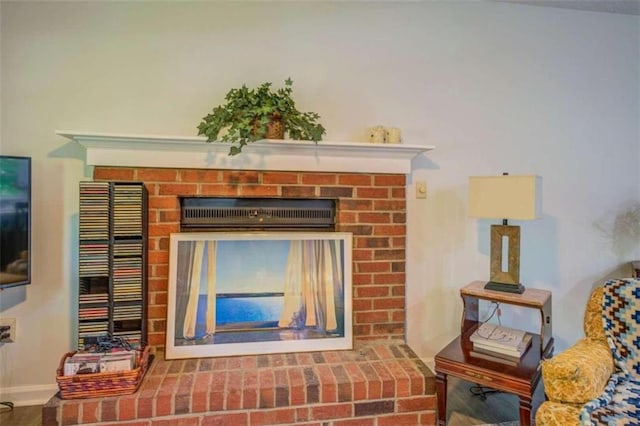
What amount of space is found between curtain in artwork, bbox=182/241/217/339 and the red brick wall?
162 millimetres

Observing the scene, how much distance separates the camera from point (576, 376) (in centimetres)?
139

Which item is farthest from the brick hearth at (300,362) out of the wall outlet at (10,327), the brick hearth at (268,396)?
the wall outlet at (10,327)

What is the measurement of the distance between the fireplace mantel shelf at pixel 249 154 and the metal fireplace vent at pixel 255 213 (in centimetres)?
22

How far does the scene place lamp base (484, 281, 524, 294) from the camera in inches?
76.1

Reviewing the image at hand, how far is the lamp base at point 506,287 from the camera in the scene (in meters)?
1.93

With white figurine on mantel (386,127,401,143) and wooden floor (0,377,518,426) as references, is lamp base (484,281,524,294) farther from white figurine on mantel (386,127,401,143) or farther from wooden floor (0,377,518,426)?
white figurine on mantel (386,127,401,143)

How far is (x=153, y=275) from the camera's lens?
6.61 feet

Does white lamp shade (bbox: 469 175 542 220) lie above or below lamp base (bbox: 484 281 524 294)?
above

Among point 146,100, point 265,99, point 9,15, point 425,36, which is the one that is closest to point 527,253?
point 425,36

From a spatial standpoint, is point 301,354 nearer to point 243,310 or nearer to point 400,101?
point 243,310

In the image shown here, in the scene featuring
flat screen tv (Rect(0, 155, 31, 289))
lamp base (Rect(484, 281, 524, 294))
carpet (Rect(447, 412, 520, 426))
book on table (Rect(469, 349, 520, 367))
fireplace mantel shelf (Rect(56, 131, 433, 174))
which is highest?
fireplace mantel shelf (Rect(56, 131, 433, 174))

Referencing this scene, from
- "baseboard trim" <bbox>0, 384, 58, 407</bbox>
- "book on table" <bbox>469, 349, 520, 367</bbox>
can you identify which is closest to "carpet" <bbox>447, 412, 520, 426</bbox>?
"book on table" <bbox>469, 349, 520, 367</bbox>

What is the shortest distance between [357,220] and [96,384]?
1590 millimetres

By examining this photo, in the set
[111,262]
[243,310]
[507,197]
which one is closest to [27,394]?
[111,262]
